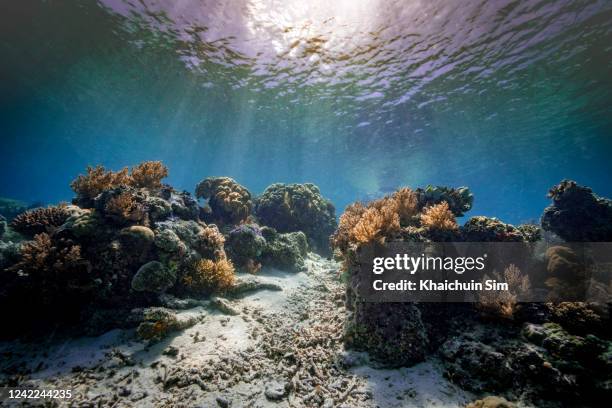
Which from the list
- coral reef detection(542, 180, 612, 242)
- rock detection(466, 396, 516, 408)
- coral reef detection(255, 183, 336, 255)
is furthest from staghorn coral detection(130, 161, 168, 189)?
coral reef detection(542, 180, 612, 242)

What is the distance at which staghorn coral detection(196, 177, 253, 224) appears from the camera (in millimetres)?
10633

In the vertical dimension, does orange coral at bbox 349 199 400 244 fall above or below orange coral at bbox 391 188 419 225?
below

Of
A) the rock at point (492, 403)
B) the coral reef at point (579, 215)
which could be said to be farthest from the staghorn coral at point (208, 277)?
the coral reef at point (579, 215)

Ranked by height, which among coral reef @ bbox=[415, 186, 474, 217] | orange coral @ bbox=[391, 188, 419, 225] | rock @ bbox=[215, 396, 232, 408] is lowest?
rock @ bbox=[215, 396, 232, 408]

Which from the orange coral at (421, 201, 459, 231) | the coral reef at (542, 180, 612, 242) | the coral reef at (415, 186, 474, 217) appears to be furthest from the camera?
the coral reef at (415, 186, 474, 217)

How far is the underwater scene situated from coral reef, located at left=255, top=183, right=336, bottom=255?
112 mm

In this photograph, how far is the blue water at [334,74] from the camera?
40.7 feet

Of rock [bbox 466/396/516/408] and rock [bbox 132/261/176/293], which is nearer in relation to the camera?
rock [bbox 466/396/516/408]

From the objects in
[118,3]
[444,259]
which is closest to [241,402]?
[444,259]

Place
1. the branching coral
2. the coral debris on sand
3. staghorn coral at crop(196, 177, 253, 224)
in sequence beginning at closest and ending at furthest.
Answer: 1. the coral debris on sand
2. the branching coral
3. staghorn coral at crop(196, 177, 253, 224)

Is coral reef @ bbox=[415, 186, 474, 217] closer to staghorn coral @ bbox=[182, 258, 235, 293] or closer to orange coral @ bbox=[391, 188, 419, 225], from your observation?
orange coral @ bbox=[391, 188, 419, 225]

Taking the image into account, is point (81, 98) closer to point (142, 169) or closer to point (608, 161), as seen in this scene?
point (142, 169)

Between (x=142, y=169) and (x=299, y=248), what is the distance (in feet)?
21.6

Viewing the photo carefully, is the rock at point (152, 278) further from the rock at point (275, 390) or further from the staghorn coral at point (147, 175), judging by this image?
the staghorn coral at point (147, 175)
